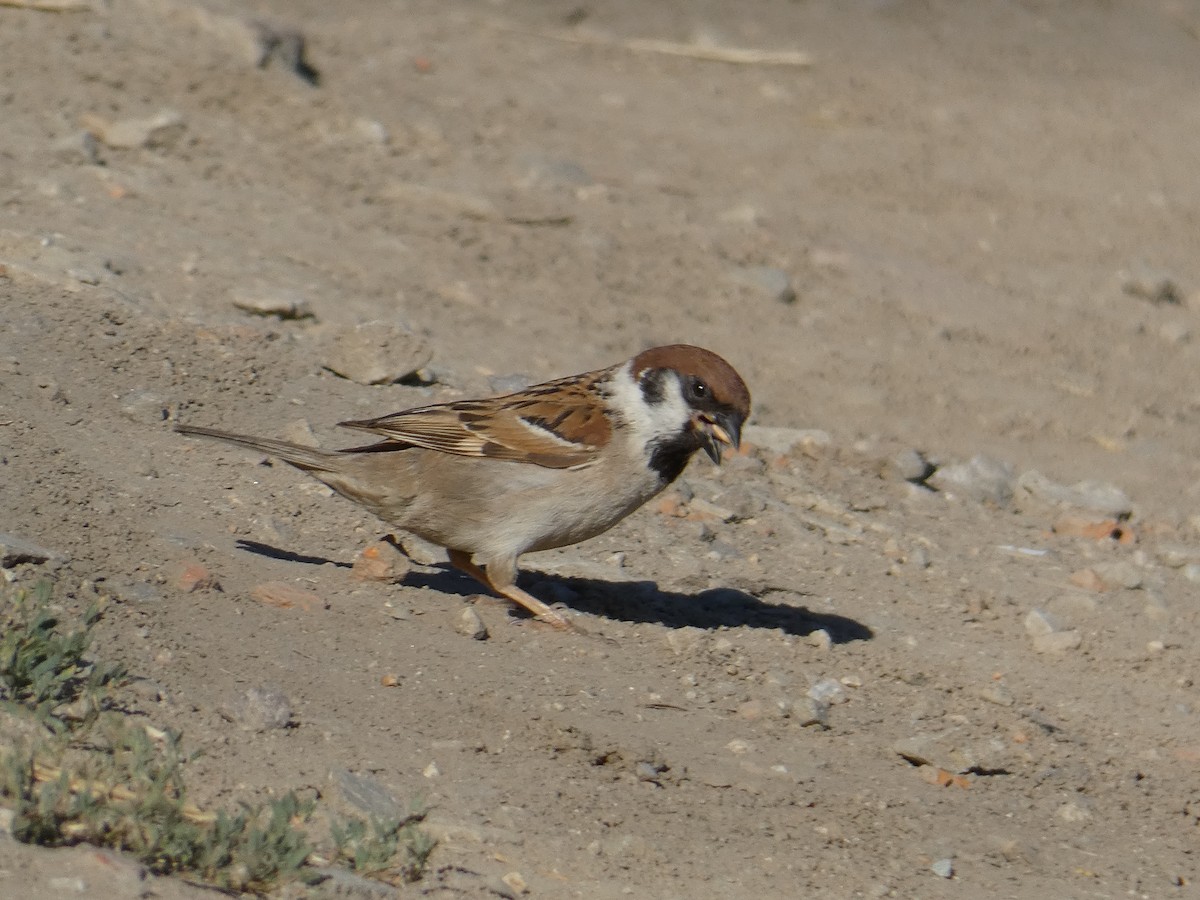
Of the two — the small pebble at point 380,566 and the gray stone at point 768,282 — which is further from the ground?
the small pebble at point 380,566

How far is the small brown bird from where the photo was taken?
18.6 ft

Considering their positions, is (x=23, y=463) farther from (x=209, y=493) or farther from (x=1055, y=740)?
(x=1055, y=740)

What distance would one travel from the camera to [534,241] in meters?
9.13

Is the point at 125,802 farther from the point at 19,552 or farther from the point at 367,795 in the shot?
the point at 19,552

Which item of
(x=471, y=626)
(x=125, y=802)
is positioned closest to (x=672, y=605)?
(x=471, y=626)

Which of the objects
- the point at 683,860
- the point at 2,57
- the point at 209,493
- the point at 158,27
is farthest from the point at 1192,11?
the point at 683,860

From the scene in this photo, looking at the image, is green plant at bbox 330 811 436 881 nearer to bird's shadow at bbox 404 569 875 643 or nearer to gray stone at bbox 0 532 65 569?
gray stone at bbox 0 532 65 569

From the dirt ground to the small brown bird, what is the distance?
0.25 m

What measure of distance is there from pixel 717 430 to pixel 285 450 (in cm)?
143

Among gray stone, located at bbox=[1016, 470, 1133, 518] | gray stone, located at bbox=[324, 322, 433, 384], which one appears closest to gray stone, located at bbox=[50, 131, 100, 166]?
gray stone, located at bbox=[324, 322, 433, 384]

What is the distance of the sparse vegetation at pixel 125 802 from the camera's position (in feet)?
12.2

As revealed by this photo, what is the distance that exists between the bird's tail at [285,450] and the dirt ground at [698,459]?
247 mm

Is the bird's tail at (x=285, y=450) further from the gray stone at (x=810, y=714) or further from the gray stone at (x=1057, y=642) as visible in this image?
the gray stone at (x=1057, y=642)

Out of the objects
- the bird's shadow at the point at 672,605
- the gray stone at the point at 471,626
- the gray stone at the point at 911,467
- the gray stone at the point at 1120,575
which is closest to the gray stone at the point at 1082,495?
the gray stone at the point at 911,467
